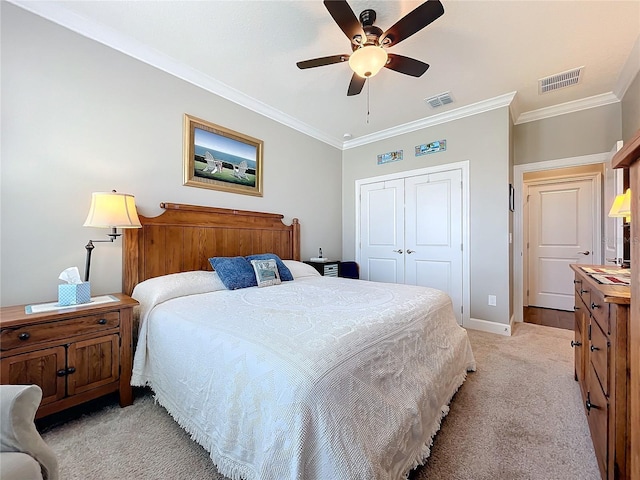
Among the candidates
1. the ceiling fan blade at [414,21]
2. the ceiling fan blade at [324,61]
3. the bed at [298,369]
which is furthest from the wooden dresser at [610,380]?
the ceiling fan blade at [324,61]

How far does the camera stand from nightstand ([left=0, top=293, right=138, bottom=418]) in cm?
146

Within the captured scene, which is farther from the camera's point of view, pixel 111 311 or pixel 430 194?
pixel 430 194

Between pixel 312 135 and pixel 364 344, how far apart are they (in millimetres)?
3598

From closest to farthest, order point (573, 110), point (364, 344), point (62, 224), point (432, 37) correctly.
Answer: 1. point (364, 344)
2. point (62, 224)
3. point (432, 37)
4. point (573, 110)

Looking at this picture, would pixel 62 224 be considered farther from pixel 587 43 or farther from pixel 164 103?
pixel 587 43

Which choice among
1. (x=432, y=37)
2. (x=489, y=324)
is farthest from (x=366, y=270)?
(x=432, y=37)

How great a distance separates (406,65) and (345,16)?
63cm

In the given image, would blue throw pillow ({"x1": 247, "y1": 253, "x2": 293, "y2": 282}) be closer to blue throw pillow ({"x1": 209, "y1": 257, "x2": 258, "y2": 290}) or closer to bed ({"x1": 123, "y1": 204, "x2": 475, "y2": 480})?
blue throw pillow ({"x1": 209, "y1": 257, "x2": 258, "y2": 290})

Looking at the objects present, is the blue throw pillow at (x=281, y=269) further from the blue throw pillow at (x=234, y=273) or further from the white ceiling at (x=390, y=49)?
the white ceiling at (x=390, y=49)

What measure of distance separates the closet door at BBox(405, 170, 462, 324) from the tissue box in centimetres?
366

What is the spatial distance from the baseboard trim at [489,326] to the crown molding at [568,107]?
8.71ft

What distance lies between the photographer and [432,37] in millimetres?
2213

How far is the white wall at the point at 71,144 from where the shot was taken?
1856 mm

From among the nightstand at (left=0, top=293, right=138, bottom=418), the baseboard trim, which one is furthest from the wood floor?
the nightstand at (left=0, top=293, right=138, bottom=418)
